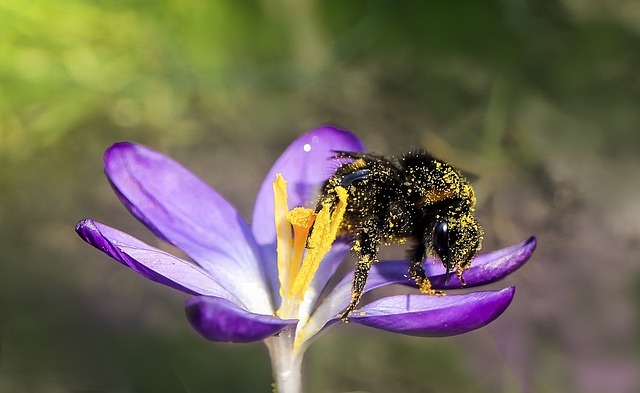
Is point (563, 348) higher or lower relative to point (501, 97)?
lower

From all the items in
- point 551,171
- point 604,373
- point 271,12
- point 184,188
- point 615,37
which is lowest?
point 604,373

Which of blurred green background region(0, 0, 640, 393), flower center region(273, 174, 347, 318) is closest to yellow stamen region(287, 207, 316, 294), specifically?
flower center region(273, 174, 347, 318)

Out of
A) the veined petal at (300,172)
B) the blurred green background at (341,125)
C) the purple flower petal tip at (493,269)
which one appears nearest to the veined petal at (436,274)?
the purple flower petal tip at (493,269)

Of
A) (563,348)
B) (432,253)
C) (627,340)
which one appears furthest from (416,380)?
(432,253)

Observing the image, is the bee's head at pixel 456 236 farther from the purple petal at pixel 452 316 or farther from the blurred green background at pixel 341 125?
the blurred green background at pixel 341 125

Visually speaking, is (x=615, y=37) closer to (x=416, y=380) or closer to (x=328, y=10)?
(x=328, y=10)

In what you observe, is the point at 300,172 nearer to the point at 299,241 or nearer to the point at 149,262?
the point at 299,241
